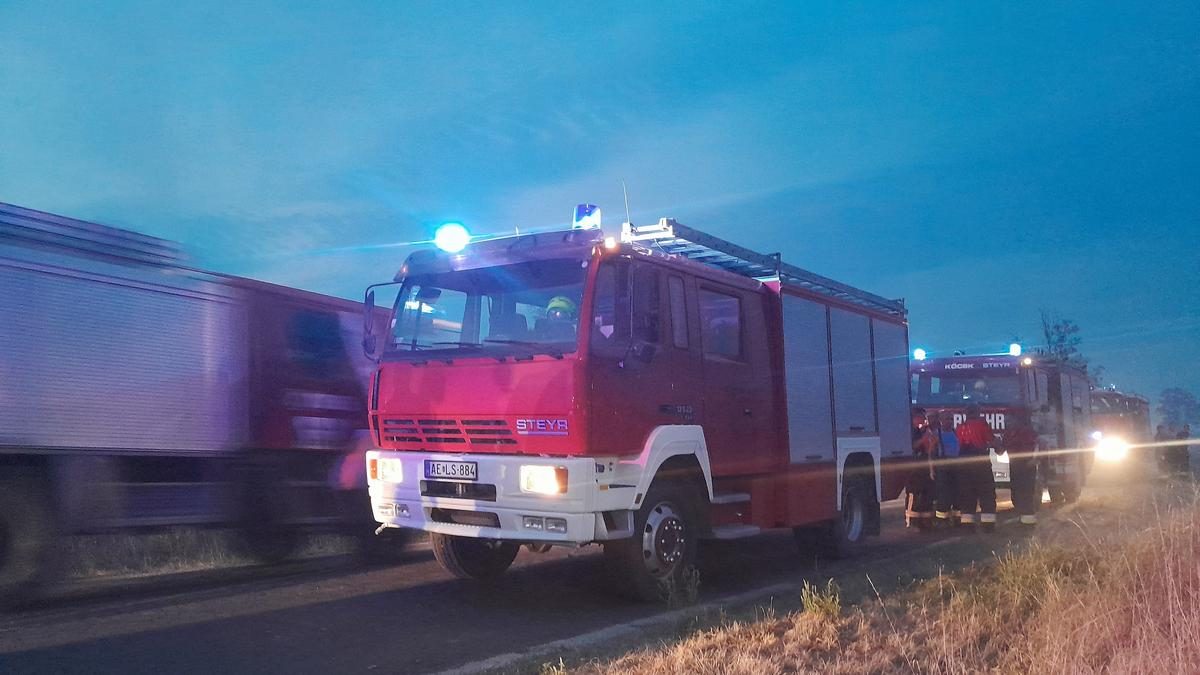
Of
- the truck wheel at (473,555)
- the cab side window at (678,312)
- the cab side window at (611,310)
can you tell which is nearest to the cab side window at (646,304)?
the cab side window at (611,310)

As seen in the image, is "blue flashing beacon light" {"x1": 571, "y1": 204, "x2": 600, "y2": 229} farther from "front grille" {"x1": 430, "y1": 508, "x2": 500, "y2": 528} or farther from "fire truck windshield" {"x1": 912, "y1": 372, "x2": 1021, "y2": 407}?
"fire truck windshield" {"x1": 912, "y1": 372, "x2": 1021, "y2": 407}

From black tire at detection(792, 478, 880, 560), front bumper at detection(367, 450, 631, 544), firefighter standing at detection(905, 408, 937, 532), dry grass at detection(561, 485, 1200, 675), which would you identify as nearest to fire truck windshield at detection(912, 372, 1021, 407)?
firefighter standing at detection(905, 408, 937, 532)

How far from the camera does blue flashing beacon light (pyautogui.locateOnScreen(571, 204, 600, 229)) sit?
26.0 feet

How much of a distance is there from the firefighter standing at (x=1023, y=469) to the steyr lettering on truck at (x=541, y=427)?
10077 millimetres

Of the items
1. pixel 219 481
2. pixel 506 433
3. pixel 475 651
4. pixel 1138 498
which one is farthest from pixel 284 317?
pixel 1138 498

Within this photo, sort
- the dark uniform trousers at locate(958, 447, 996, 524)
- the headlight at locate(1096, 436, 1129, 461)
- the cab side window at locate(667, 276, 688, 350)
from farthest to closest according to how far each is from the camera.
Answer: the headlight at locate(1096, 436, 1129, 461) < the dark uniform trousers at locate(958, 447, 996, 524) < the cab side window at locate(667, 276, 688, 350)

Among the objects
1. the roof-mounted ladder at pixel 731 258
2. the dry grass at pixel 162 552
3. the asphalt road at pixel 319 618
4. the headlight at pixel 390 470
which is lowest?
the asphalt road at pixel 319 618

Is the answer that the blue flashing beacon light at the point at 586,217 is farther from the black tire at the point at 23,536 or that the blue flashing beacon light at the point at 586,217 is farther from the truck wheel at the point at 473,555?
the black tire at the point at 23,536

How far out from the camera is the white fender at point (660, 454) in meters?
7.29

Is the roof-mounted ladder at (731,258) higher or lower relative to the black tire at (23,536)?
higher

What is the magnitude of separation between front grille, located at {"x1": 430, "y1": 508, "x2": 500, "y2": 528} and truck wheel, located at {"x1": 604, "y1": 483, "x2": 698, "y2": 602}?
88 cm

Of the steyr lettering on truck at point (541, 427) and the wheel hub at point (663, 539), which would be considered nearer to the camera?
the steyr lettering on truck at point (541, 427)

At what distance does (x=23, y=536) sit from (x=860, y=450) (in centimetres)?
837

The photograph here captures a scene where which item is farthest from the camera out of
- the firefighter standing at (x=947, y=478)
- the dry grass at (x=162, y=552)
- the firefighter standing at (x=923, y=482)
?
the firefighter standing at (x=947, y=478)
